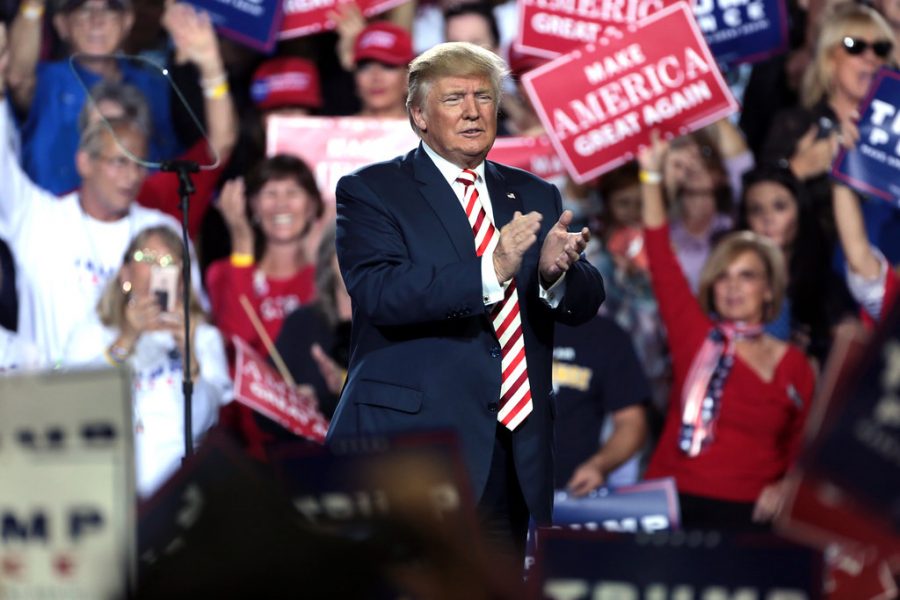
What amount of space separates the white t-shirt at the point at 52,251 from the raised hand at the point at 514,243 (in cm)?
290

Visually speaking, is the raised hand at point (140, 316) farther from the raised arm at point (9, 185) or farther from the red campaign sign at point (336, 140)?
the red campaign sign at point (336, 140)

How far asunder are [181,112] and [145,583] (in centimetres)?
340

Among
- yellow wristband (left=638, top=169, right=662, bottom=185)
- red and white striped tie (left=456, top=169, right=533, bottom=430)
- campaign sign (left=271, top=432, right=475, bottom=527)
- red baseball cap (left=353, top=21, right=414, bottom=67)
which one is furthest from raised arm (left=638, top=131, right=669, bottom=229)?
campaign sign (left=271, top=432, right=475, bottom=527)

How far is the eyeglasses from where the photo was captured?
5.58m

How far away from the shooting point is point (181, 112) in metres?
5.25

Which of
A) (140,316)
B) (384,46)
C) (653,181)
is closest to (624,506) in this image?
(653,181)

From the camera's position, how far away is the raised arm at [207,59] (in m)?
6.28

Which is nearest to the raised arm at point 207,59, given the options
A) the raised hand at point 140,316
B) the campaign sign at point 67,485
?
the raised hand at point 140,316

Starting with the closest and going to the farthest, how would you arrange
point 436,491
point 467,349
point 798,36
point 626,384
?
1. point 436,491
2. point 467,349
3. point 626,384
4. point 798,36

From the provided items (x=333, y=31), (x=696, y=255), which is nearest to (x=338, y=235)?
(x=696, y=255)

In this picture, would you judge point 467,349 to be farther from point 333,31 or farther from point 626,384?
point 333,31

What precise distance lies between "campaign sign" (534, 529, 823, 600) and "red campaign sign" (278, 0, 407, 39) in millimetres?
4765

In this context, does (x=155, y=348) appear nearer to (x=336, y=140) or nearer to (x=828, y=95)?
(x=336, y=140)

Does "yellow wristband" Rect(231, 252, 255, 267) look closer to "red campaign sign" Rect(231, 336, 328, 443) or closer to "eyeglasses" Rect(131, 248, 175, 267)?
"eyeglasses" Rect(131, 248, 175, 267)
